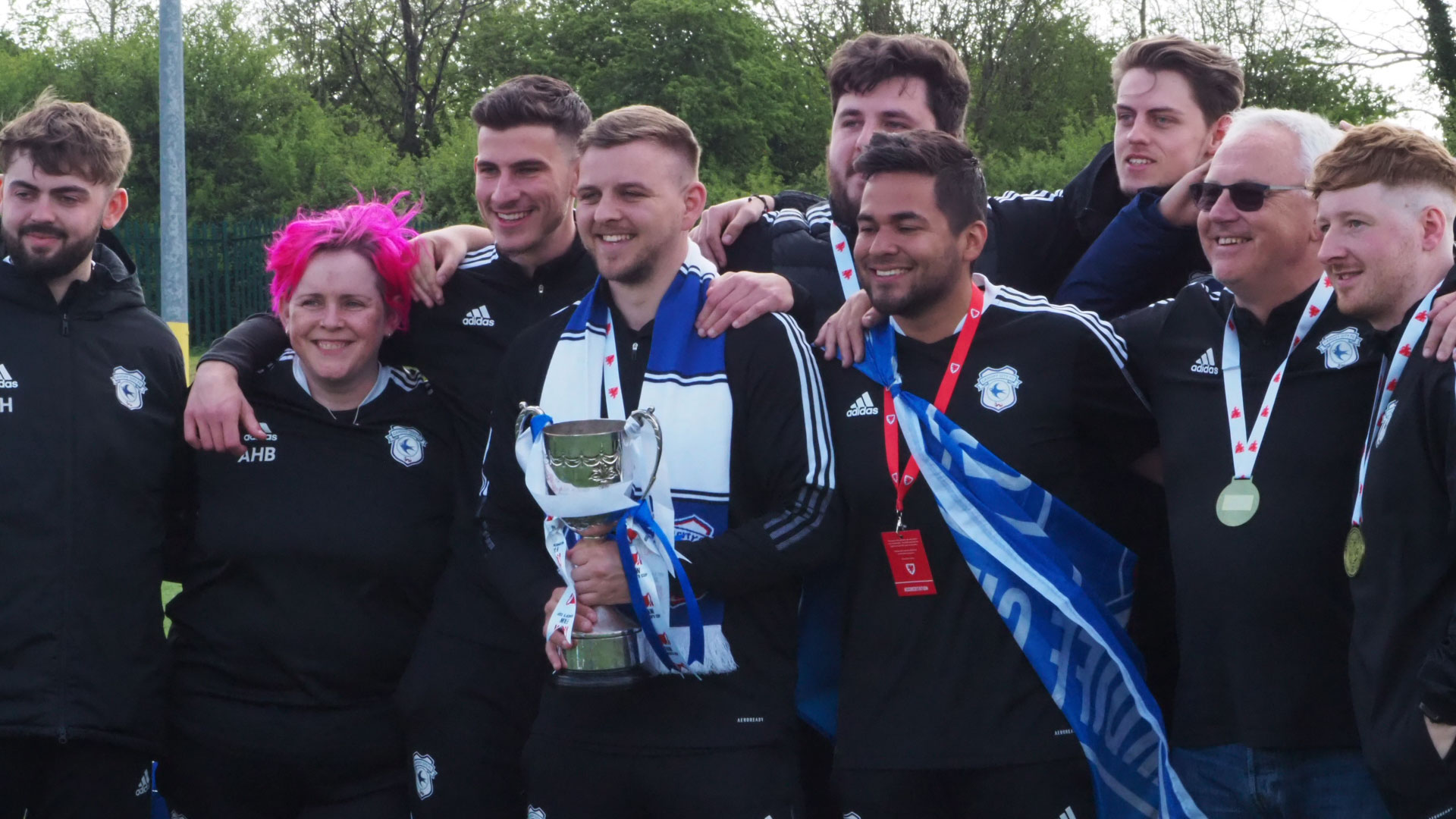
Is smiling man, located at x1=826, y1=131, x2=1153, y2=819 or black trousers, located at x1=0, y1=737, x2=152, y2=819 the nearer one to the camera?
smiling man, located at x1=826, y1=131, x2=1153, y2=819

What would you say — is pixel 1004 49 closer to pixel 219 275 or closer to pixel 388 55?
pixel 388 55

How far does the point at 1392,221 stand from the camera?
325 cm

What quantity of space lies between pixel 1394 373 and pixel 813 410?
138 centimetres

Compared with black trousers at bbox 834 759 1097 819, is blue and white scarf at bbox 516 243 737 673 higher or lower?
higher

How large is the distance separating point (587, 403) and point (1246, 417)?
1.68 meters

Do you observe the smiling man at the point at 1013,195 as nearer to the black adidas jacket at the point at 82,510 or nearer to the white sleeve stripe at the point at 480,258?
the white sleeve stripe at the point at 480,258

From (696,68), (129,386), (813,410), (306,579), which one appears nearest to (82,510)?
(129,386)

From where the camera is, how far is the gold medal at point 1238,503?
339cm

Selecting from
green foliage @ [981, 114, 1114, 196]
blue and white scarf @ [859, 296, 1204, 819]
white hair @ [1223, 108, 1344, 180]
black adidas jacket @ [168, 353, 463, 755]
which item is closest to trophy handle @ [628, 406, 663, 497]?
blue and white scarf @ [859, 296, 1204, 819]

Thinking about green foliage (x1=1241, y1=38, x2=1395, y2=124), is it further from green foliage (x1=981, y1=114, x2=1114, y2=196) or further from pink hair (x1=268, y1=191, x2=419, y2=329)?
pink hair (x1=268, y1=191, x2=419, y2=329)

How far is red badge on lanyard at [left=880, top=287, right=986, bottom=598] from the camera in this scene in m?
3.64

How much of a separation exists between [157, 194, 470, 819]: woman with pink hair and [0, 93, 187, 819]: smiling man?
0.14 m

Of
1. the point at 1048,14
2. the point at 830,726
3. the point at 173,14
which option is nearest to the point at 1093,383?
the point at 830,726

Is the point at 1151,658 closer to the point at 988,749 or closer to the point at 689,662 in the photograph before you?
the point at 988,749
